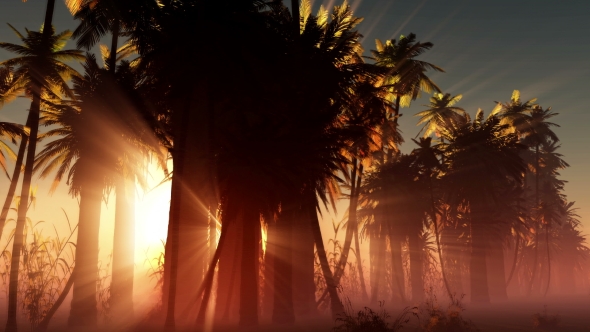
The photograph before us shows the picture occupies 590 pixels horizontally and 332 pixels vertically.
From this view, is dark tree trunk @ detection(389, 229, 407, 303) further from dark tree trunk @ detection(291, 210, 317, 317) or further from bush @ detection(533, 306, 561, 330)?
bush @ detection(533, 306, 561, 330)

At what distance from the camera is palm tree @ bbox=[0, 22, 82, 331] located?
2177 centimetres

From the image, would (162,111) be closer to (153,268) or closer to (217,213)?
(217,213)

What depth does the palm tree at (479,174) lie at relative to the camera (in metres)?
46.1

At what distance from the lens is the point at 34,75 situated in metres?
25.4

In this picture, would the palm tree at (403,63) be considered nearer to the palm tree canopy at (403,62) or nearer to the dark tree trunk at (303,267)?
the palm tree canopy at (403,62)

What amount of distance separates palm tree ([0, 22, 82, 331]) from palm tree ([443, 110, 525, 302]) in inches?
1307

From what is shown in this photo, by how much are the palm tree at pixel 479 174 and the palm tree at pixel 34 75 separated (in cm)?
3321

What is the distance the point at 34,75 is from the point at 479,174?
3636 cm

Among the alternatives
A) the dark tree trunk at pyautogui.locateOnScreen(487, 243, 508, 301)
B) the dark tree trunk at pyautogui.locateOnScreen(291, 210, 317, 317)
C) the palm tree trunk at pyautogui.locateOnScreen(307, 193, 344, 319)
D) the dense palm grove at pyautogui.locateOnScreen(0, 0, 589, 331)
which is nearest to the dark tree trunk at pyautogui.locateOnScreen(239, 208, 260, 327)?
the dense palm grove at pyautogui.locateOnScreen(0, 0, 589, 331)

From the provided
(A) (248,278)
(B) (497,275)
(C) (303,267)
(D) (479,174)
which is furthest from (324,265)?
(B) (497,275)

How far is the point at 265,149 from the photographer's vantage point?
21672 millimetres

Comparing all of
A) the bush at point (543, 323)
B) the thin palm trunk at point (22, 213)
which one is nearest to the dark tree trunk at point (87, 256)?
the thin palm trunk at point (22, 213)

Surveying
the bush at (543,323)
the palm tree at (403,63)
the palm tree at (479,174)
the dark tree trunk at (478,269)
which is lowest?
the bush at (543,323)

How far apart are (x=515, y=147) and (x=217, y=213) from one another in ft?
120
